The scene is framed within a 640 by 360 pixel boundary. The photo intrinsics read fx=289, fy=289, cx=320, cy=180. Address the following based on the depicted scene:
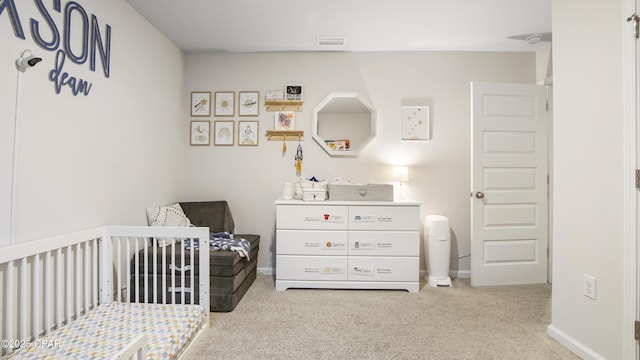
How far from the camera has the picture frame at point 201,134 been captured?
10.3ft

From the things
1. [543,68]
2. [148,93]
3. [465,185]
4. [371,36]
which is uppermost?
[371,36]

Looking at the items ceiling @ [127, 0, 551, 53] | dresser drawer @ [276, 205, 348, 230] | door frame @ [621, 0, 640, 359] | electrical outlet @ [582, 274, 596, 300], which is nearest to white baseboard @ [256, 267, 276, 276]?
dresser drawer @ [276, 205, 348, 230]

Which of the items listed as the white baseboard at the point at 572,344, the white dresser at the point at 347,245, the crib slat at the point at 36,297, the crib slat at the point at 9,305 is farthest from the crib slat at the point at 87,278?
the white baseboard at the point at 572,344

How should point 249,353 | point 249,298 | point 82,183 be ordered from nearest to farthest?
1. point 249,353
2. point 82,183
3. point 249,298

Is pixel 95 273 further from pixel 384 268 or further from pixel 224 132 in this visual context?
pixel 384 268

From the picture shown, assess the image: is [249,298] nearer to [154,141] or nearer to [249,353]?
[249,353]

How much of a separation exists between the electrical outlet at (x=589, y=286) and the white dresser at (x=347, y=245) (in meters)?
1.16

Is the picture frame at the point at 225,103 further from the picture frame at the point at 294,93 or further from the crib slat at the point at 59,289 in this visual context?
the crib slat at the point at 59,289

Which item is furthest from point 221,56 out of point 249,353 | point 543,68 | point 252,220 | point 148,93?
point 543,68

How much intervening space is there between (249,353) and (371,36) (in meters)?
2.79

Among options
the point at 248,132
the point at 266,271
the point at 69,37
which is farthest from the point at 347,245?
the point at 69,37

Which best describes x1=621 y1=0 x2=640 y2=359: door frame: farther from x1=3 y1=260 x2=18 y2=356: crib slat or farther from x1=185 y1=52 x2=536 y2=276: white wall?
x1=3 y1=260 x2=18 y2=356: crib slat

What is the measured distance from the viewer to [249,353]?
1.70 m

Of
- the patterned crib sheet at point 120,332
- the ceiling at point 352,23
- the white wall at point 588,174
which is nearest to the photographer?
the patterned crib sheet at point 120,332
